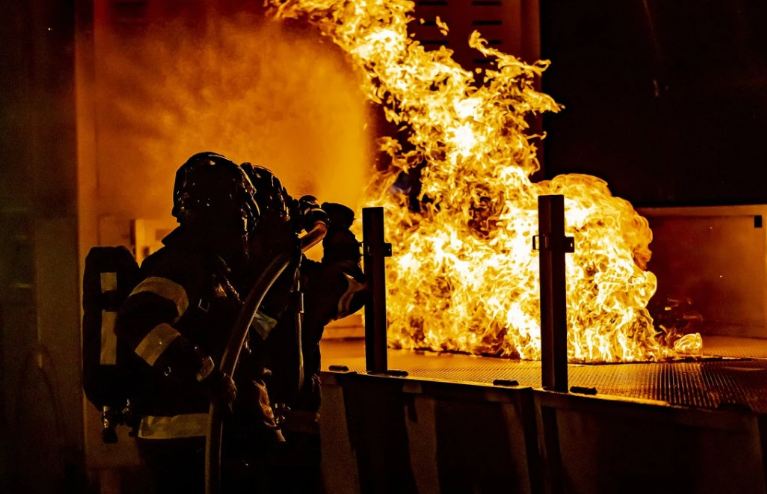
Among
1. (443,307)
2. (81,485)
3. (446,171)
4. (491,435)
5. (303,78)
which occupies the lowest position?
(81,485)

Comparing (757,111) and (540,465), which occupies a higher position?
(757,111)

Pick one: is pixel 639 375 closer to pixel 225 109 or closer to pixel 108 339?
pixel 108 339

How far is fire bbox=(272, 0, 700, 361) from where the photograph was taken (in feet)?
22.3

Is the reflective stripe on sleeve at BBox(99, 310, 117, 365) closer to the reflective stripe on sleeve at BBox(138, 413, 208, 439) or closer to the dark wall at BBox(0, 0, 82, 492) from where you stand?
the reflective stripe on sleeve at BBox(138, 413, 208, 439)

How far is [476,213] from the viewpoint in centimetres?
770

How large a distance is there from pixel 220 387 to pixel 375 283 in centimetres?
157

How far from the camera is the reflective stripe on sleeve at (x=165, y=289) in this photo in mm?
4598

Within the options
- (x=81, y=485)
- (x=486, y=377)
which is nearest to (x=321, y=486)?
(x=486, y=377)

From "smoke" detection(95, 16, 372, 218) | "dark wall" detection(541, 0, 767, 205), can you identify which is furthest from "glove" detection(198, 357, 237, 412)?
"dark wall" detection(541, 0, 767, 205)

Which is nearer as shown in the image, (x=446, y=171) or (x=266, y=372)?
(x=266, y=372)

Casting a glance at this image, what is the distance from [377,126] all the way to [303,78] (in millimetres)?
623

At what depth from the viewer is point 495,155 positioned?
7742 mm

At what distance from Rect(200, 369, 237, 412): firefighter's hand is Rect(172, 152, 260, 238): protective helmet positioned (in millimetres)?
639

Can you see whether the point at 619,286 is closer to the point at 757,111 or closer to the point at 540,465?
the point at 757,111
